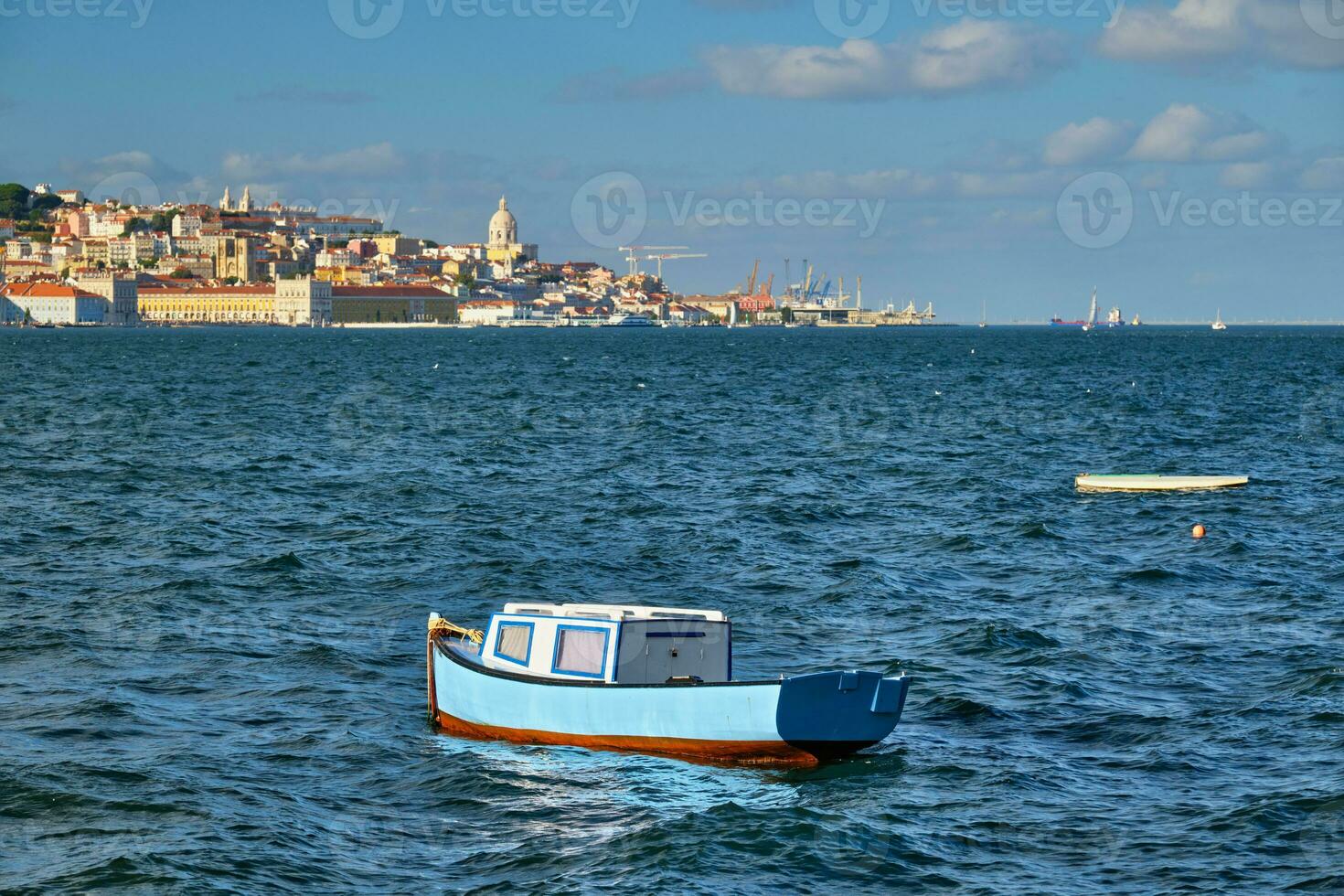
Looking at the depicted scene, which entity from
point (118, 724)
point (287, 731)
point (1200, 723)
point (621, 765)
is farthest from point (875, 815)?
point (118, 724)

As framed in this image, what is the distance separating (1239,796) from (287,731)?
10.2 metres

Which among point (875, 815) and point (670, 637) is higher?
point (670, 637)

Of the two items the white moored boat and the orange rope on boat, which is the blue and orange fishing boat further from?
the white moored boat

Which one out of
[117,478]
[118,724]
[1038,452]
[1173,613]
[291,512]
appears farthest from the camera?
[1038,452]

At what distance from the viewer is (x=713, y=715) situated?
1638 centimetres

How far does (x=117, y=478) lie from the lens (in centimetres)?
4019

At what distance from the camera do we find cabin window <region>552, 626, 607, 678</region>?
17281mm

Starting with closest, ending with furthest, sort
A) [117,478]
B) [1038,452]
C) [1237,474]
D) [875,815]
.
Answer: [875,815]
[117,478]
[1237,474]
[1038,452]

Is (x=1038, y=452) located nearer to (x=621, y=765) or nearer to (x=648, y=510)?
(x=648, y=510)

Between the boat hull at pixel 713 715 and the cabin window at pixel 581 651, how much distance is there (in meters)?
0.41

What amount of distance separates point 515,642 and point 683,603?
706 cm

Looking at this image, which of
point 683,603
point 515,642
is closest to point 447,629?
point 515,642

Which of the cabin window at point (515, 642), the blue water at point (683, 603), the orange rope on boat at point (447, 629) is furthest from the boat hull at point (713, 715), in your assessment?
the orange rope on boat at point (447, 629)

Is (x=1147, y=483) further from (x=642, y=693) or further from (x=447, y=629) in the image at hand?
(x=642, y=693)
